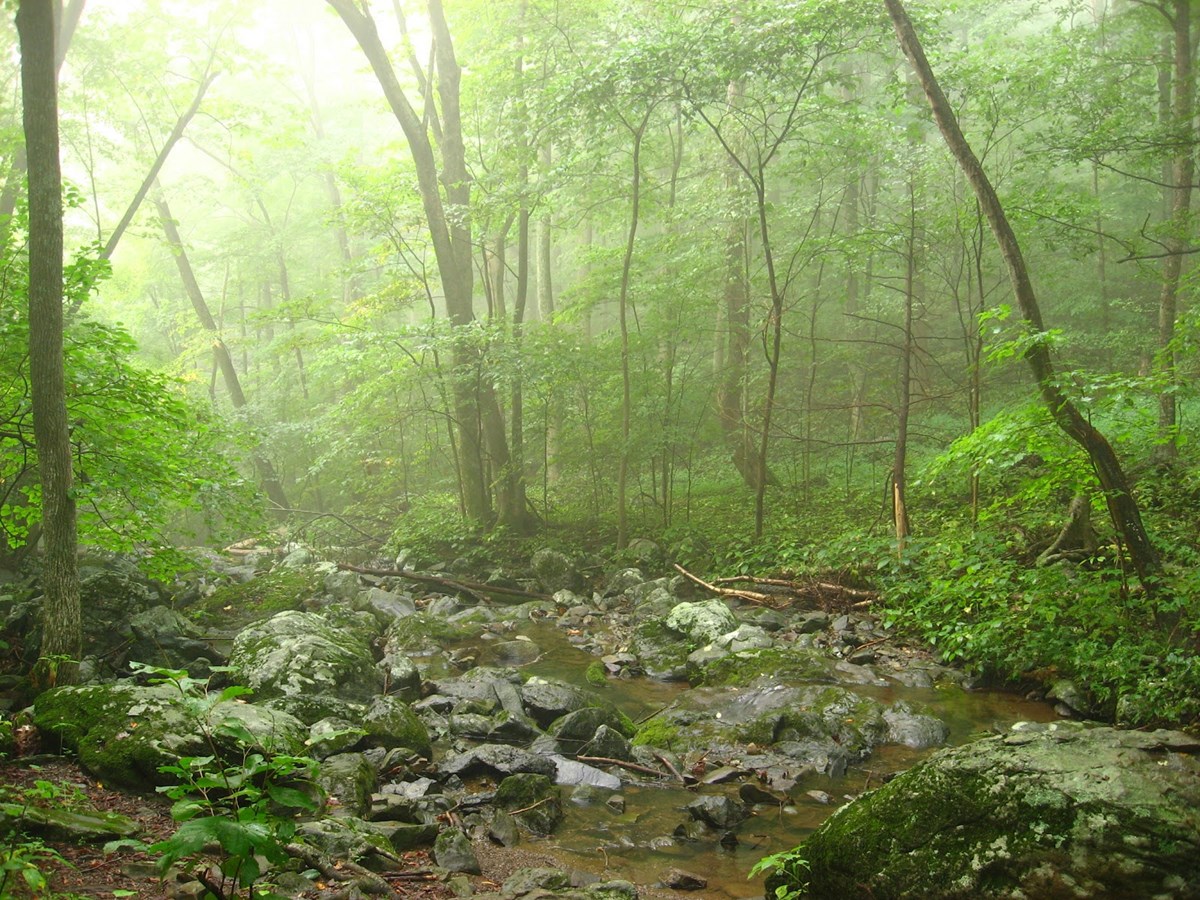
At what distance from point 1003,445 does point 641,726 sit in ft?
13.2

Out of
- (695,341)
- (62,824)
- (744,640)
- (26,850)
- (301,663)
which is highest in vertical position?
(695,341)

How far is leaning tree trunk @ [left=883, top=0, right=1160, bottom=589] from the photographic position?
6160 mm

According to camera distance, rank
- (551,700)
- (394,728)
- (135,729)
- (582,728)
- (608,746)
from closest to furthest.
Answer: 1. (135,729)
2. (394,728)
3. (608,746)
4. (582,728)
5. (551,700)

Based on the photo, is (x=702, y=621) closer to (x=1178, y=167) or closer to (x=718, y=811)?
(x=718, y=811)

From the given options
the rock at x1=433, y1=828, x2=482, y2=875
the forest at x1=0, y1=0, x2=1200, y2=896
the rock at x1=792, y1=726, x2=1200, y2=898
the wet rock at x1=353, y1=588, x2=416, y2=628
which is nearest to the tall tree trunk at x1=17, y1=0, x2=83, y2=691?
the forest at x1=0, y1=0, x2=1200, y2=896

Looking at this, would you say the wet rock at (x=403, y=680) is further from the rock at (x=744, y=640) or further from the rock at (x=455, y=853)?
the rock at (x=744, y=640)

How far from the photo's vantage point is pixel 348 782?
498cm

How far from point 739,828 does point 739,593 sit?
613cm

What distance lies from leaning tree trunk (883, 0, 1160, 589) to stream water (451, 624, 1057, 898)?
67.5 inches

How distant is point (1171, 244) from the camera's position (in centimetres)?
1240

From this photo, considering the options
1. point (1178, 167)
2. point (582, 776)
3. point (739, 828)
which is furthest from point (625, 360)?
point (739, 828)

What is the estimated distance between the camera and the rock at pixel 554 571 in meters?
13.6

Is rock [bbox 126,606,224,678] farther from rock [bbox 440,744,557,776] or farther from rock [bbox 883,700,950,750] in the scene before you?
rock [bbox 883,700,950,750]

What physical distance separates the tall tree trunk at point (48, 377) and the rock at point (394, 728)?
2.17m
